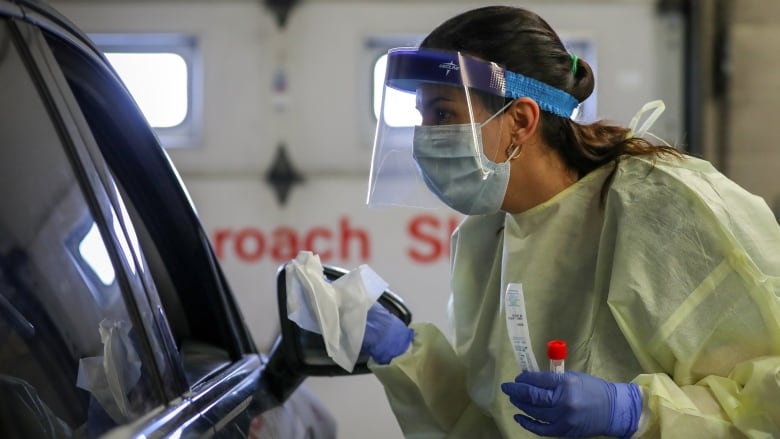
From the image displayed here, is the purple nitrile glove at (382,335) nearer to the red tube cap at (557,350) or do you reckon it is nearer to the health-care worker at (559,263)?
the health-care worker at (559,263)

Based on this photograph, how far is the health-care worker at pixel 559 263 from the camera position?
4.88 ft

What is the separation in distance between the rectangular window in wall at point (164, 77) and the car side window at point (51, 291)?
111 inches

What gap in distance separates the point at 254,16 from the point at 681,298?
281 centimetres

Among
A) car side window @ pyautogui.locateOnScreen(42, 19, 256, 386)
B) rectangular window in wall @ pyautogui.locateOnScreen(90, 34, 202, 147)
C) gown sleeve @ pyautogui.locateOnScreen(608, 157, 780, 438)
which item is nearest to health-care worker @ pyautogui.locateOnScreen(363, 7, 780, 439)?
Result: gown sleeve @ pyautogui.locateOnScreen(608, 157, 780, 438)

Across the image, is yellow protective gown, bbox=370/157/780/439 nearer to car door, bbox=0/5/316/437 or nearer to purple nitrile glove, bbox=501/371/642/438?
purple nitrile glove, bbox=501/371/642/438

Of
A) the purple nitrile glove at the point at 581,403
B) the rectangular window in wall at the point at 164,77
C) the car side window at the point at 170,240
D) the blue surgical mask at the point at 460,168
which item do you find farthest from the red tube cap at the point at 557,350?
the rectangular window in wall at the point at 164,77

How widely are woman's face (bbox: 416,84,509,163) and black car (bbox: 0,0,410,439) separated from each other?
50 cm

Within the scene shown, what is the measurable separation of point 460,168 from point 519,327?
36 cm

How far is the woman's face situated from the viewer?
1782 mm

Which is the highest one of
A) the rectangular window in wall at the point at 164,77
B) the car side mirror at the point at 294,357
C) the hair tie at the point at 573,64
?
the hair tie at the point at 573,64

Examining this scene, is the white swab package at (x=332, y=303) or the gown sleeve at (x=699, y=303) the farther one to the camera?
the white swab package at (x=332, y=303)

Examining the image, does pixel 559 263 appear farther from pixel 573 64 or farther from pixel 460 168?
pixel 573 64

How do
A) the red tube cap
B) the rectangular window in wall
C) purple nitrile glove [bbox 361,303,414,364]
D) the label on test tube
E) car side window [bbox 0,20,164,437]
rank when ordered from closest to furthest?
car side window [bbox 0,20,164,437] → the red tube cap → the label on test tube → purple nitrile glove [bbox 361,303,414,364] → the rectangular window in wall

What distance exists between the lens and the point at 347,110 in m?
3.98
